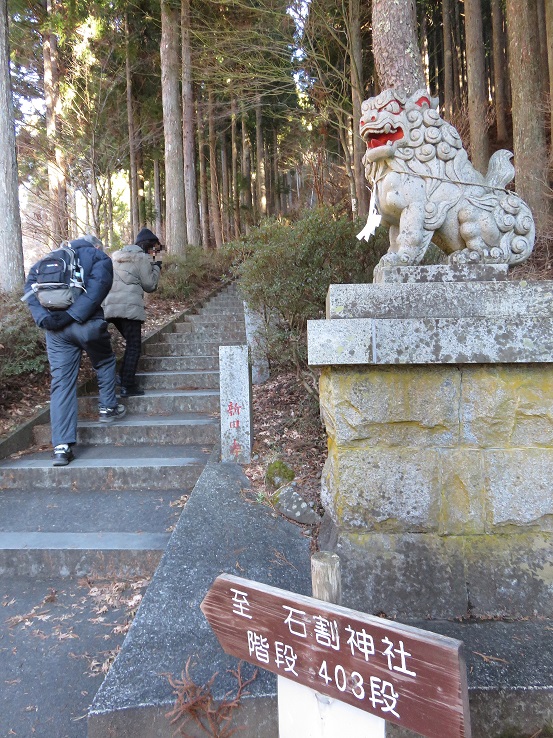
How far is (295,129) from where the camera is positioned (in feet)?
80.9

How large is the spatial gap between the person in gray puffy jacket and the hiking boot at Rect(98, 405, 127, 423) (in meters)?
0.41

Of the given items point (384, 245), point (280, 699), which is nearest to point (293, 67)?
point (384, 245)

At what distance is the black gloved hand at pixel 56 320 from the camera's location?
4.21 metres

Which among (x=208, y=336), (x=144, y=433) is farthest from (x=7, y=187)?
(x=144, y=433)

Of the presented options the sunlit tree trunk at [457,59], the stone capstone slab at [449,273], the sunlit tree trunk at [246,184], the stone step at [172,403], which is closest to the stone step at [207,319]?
the stone step at [172,403]

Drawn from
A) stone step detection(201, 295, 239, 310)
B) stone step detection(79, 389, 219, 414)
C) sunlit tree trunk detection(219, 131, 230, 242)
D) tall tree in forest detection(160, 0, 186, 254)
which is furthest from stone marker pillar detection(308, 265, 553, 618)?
sunlit tree trunk detection(219, 131, 230, 242)

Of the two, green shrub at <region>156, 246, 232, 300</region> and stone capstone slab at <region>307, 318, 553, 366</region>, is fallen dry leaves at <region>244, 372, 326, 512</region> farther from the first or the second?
green shrub at <region>156, 246, 232, 300</region>

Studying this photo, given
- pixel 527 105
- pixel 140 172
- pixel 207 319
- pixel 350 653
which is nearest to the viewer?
pixel 350 653

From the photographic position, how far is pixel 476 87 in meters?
10.1

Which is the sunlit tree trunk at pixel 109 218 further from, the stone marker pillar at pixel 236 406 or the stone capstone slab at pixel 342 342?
the stone capstone slab at pixel 342 342

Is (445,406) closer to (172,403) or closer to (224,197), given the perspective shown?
(172,403)

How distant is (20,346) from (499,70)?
15565 mm

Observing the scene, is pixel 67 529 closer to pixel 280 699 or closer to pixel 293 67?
pixel 280 699

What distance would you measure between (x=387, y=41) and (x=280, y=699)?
24.1 feet
